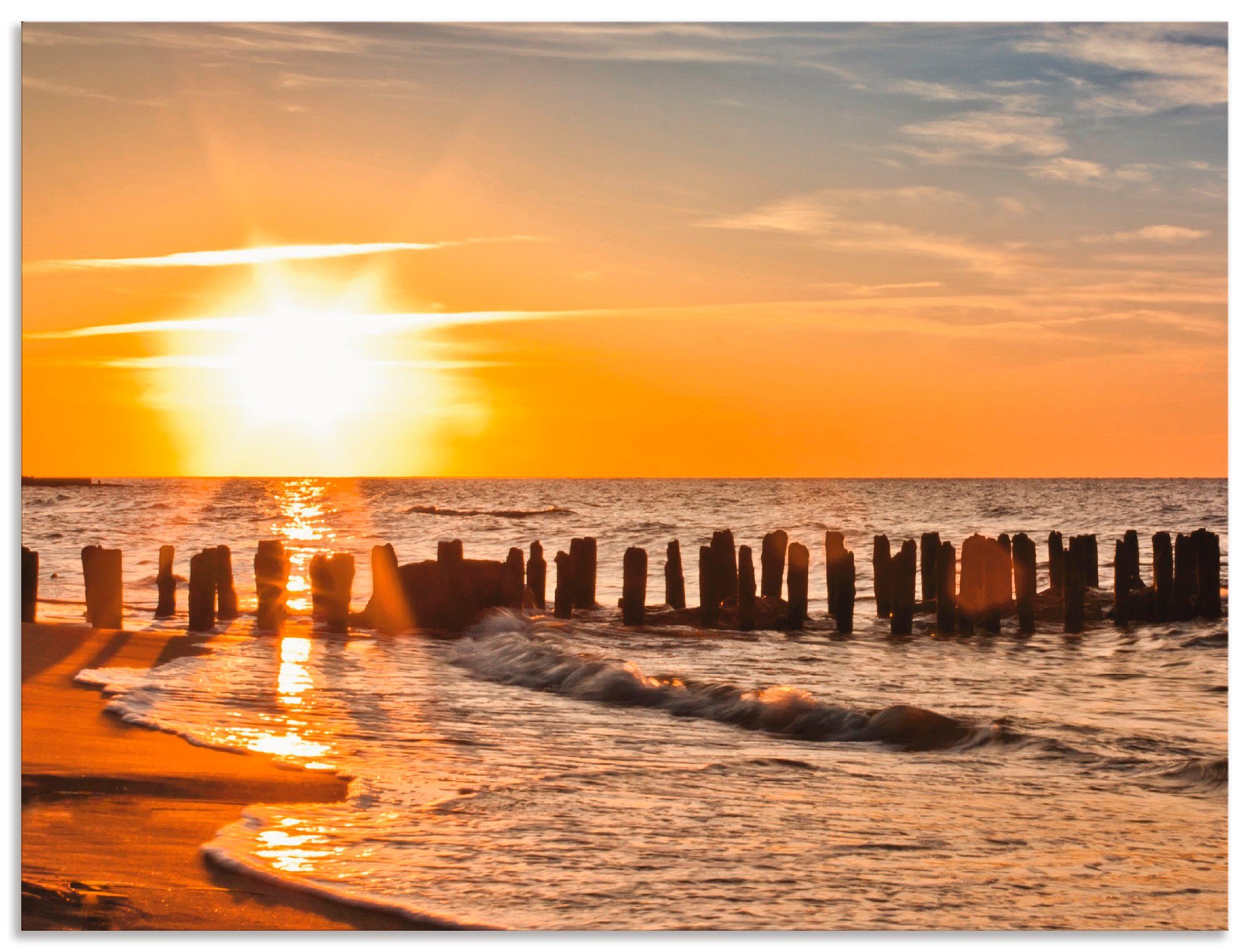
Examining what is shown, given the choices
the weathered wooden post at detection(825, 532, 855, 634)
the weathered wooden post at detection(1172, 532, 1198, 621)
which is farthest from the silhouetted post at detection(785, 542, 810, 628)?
the weathered wooden post at detection(1172, 532, 1198, 621)

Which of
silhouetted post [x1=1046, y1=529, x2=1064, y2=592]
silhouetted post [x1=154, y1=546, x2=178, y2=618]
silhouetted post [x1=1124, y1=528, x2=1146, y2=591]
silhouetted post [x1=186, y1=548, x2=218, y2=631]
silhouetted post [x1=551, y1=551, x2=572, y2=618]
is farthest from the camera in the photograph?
silhouetted post [x1=1046, y1=529, x2=1064, y2=592]

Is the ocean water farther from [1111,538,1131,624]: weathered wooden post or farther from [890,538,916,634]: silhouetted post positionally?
[1111,538,1131,624]: weathered wooden post

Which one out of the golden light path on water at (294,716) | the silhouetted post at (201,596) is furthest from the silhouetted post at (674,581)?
the silhouetted post at (201,596)

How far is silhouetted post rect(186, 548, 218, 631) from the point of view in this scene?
603 inches

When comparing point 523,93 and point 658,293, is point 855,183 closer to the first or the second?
point 658,293

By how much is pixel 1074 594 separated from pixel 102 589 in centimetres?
1252

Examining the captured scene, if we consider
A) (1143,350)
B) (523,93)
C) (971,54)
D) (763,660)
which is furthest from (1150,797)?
(763,660)

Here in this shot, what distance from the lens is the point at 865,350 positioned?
371 inches

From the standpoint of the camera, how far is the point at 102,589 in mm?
14375

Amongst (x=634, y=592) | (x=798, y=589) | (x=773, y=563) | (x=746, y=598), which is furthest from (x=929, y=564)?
(x=634, y=592)

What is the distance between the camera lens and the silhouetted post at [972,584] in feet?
56.2

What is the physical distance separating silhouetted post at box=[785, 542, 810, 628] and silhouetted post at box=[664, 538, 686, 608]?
195 centimetres

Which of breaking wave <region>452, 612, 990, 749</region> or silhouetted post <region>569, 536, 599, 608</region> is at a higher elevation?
silhouetted post <region>569, 536, 599, 608</region>
